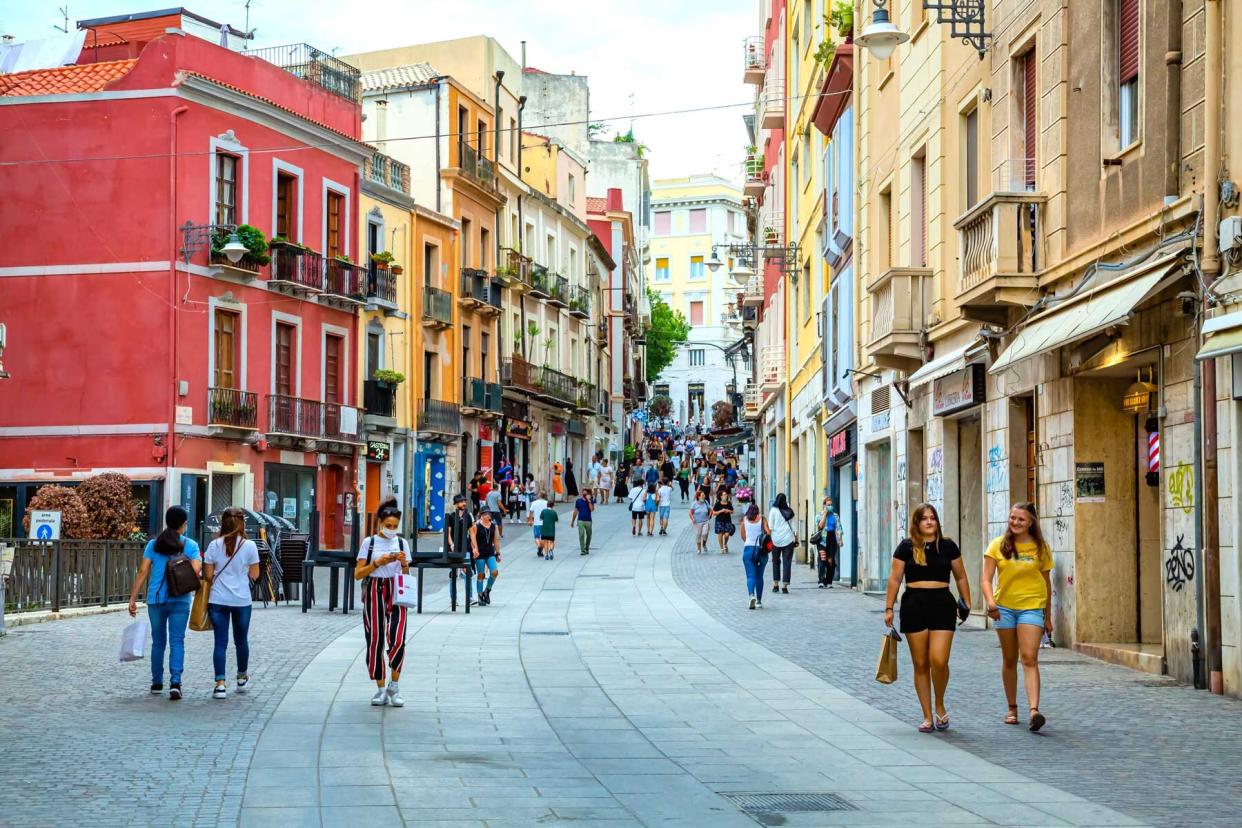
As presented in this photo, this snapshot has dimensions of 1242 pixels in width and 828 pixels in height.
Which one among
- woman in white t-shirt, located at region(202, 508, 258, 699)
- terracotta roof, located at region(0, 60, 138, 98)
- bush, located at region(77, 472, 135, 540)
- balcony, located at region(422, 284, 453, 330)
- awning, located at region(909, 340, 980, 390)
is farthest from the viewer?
balcony, located at region(422, 284, 453, 330)

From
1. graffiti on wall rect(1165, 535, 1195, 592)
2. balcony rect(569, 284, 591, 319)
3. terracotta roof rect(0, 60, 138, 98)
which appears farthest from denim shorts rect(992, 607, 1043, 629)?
balcony rect(569, 284, 591, 319)

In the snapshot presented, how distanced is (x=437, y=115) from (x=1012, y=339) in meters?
36.0

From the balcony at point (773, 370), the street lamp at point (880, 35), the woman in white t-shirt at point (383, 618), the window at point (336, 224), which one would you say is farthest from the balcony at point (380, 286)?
the woman in white t-shirt at point (383, 618)

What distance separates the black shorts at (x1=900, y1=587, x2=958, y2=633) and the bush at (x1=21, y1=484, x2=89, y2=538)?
73.3 ft

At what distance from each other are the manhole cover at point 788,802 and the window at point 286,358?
32.0 metres

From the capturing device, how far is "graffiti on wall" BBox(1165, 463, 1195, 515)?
14641 millimetres

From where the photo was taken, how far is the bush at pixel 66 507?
3073 centimetres

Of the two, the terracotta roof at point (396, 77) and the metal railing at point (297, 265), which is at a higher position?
the terracotta roof at point (396, 77)

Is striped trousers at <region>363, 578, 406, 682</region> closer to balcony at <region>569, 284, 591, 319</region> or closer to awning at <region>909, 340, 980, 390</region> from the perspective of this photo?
awning at <region>909, 340, 980, 390</region>

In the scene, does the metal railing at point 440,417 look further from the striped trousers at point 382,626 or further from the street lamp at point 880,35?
the striped trousers at point 382,626

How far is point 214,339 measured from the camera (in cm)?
3678

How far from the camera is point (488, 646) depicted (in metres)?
18.9

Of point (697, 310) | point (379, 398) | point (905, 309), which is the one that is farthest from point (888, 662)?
point (697, 310)

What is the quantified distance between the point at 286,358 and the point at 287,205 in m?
3.72
